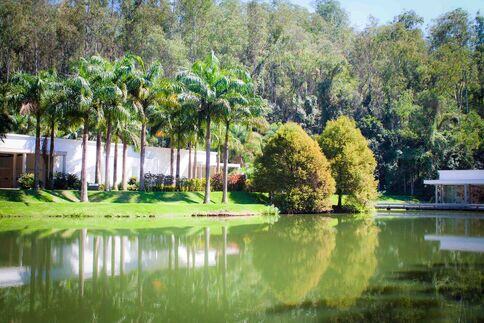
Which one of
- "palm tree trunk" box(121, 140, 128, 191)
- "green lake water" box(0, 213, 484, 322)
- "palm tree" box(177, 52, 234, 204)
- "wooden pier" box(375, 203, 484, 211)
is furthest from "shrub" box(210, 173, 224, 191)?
"green lake water" box(0, 213, 484, 322)

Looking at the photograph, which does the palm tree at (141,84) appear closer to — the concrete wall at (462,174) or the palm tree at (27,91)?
the palm tree at (27,91)

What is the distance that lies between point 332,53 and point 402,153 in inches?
831

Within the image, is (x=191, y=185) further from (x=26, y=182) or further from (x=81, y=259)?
(x=81, y=259)

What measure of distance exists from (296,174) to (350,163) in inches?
258

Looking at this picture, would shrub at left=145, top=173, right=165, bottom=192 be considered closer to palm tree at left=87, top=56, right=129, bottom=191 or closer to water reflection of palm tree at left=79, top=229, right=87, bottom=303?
palm tree at left=87, top=56, right=129, bottom=191

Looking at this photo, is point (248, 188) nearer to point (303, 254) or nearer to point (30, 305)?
point (303, 254)

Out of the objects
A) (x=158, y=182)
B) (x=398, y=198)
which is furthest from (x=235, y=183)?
(x=398, y=198)

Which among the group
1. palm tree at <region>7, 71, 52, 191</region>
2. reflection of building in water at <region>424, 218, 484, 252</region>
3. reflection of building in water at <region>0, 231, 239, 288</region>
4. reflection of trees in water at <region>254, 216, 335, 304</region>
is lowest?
reflection of building in water at <region>424, 218, 484, 252</region>

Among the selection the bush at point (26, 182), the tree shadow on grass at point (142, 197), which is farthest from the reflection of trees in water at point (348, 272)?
the bush at point (26, 182)

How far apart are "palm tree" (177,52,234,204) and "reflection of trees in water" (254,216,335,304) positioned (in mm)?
15192

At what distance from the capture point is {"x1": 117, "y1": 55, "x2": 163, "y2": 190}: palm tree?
3828 centimetres

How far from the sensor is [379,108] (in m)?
76.9

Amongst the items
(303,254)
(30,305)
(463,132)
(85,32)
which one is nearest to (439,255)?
(303,254)

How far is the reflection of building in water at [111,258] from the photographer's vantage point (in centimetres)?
1366
